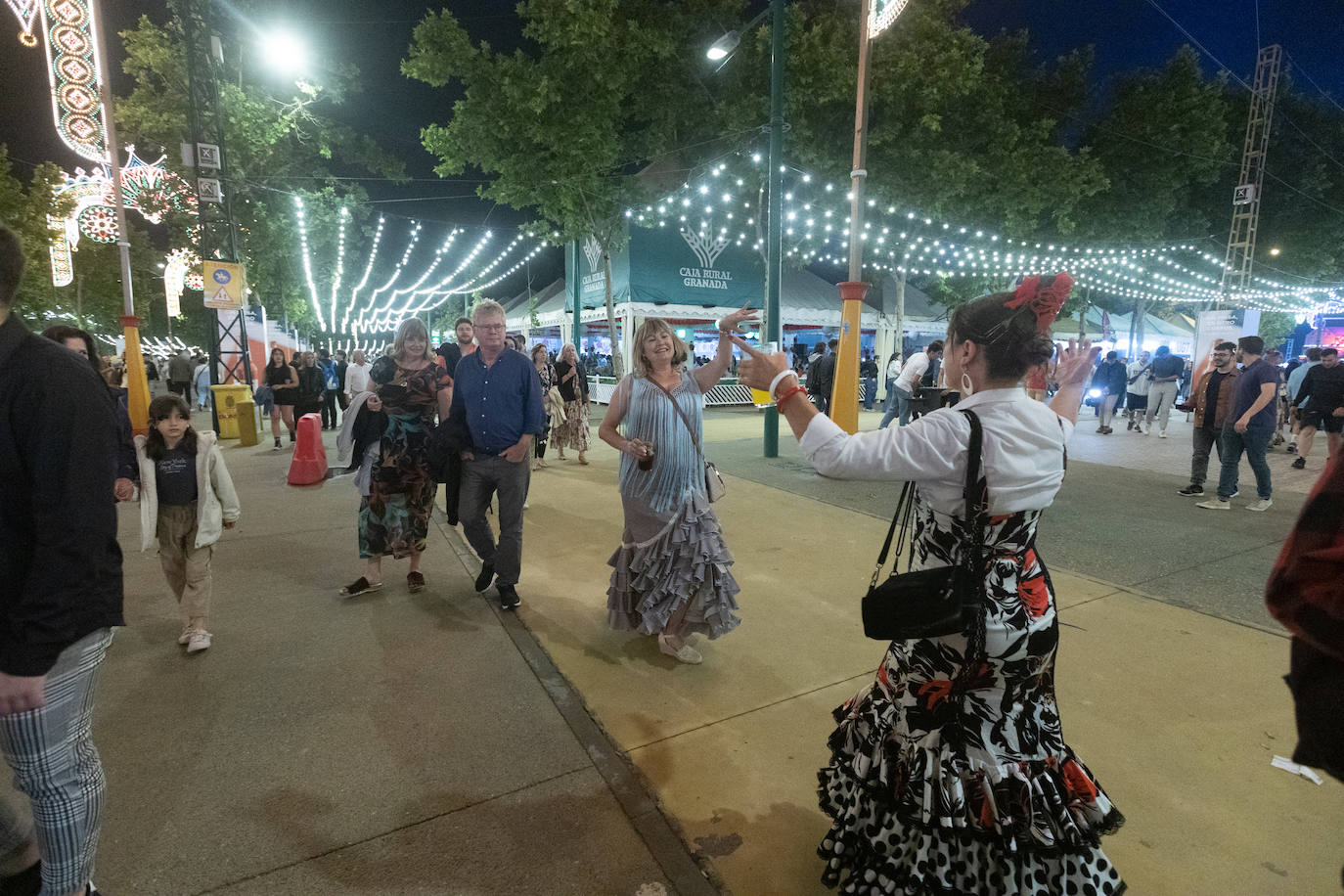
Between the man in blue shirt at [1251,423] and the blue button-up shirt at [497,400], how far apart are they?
7061mm

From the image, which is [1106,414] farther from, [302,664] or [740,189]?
[302,664]

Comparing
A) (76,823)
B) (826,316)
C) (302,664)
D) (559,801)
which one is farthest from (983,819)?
(826,316)

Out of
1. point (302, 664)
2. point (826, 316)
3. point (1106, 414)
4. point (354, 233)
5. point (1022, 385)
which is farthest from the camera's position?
point (354, 233)

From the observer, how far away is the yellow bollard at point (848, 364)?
7.97 m

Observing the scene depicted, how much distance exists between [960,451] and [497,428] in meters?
3.08

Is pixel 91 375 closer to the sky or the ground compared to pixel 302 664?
closer to the sky

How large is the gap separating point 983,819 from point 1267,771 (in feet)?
6.29

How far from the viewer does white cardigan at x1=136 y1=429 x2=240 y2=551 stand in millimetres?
3389

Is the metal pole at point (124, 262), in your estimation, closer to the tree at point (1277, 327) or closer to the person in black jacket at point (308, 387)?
the person in black jacket at point (308, 387)

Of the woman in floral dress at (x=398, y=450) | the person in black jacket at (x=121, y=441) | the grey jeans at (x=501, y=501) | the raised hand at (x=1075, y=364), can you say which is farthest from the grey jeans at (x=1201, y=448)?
the person in black jacket at (x=121, y=441)

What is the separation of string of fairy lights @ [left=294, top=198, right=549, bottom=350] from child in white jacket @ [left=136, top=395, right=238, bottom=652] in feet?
47.7

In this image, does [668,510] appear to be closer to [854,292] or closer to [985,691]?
[985,691]

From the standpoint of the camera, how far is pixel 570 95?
14.0 m

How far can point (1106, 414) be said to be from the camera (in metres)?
13.9
